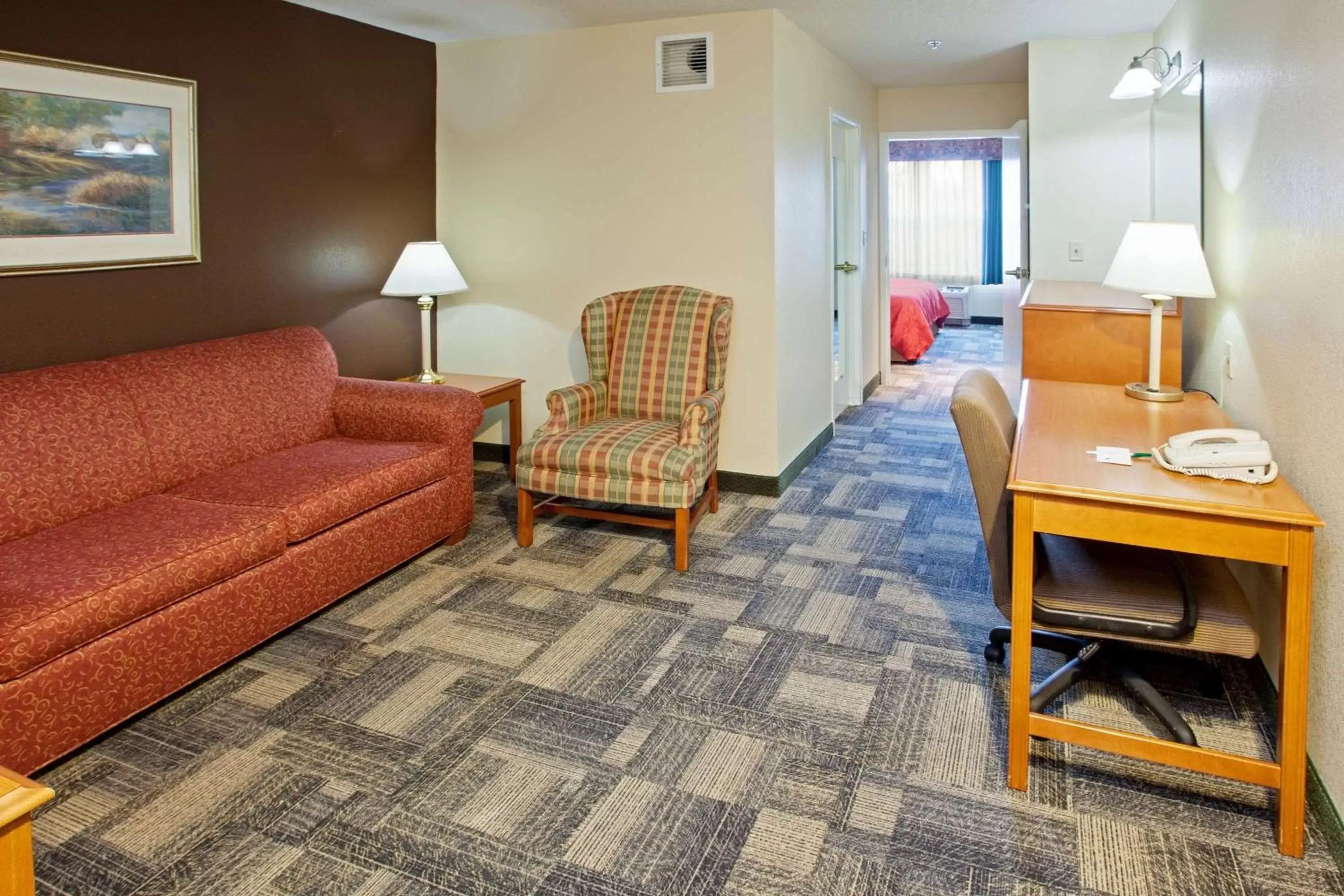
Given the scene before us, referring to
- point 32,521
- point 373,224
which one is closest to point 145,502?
point 32,521

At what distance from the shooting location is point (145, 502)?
2916 millimetres

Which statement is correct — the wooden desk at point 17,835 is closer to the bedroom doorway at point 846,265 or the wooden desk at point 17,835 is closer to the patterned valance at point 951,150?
the bedroom doorway at point 846,265

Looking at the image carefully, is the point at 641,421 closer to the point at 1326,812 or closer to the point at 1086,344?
the point at 1086,344

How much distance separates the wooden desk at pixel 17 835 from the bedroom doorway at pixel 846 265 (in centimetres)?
478

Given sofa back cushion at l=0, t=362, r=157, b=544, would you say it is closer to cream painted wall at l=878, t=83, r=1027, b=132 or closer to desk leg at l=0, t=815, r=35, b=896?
desk leg at l=0, t=815, r=35, b=896

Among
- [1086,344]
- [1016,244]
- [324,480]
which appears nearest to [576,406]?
[324,480]

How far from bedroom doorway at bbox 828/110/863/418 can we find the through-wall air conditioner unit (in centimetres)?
455

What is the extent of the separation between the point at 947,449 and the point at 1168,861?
360cm

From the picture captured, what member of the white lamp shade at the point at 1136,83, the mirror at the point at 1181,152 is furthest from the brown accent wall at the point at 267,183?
the mirror at the point at 1181,152

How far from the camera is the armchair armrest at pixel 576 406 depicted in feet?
12.6

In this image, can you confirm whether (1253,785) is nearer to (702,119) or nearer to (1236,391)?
(1236,391)

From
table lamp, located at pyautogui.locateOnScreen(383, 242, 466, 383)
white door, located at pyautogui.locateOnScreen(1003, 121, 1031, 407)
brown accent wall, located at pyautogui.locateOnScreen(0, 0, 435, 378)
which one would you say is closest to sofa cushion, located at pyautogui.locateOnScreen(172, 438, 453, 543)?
brown accent wall, located at pyautogui.locateOnScreen(0, 0, 435, 378)

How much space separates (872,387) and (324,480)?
481cm

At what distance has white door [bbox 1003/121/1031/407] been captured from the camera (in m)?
5.00
